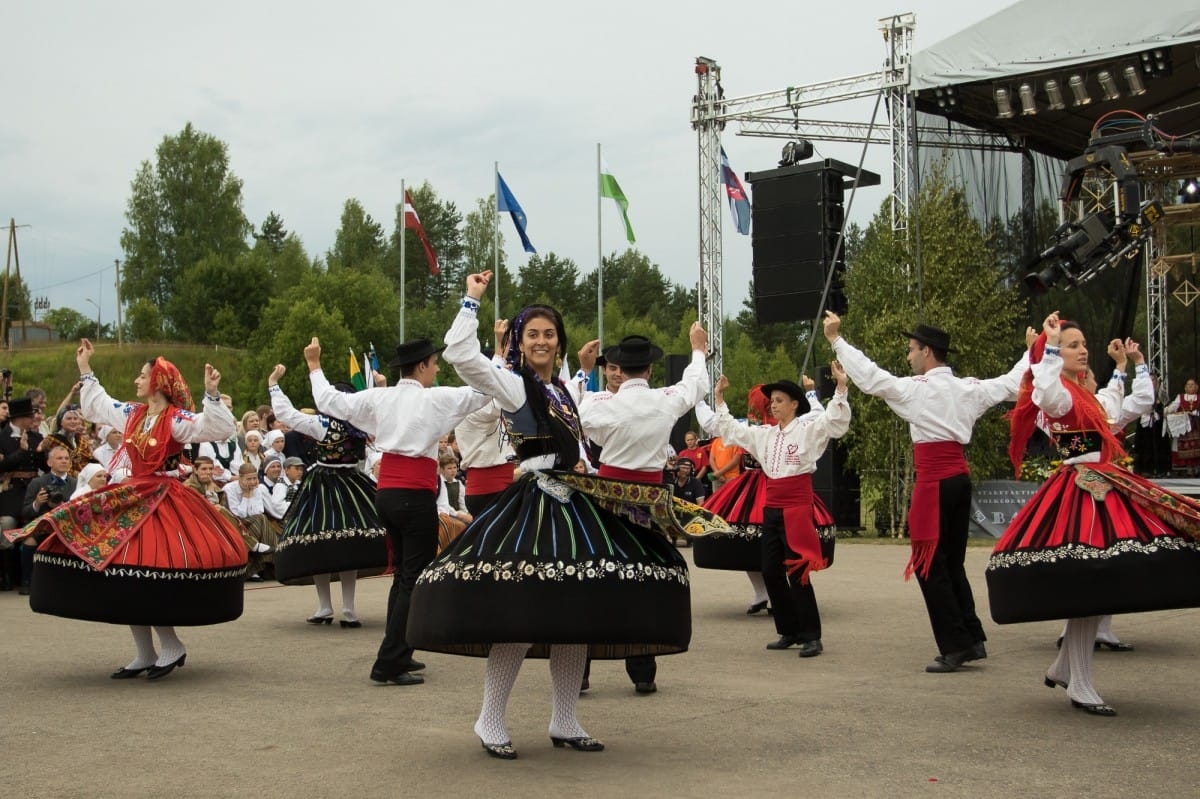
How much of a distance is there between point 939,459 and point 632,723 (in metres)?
2.75

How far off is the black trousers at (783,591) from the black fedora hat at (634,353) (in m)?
2.07

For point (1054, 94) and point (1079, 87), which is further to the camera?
point (1054, 94)

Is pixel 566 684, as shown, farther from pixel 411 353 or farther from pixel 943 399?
pixel 943 399

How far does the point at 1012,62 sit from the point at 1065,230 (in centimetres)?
252

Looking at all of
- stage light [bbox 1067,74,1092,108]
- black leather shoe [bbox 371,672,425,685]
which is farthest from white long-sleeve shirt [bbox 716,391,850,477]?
stage light [bbox 1067,74,1092,108]

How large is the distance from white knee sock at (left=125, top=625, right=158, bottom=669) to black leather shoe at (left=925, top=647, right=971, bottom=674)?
14.4ft

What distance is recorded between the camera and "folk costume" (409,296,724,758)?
4762 mm

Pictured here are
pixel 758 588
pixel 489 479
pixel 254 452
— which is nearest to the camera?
pixel 489 479

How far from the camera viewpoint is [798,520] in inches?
330

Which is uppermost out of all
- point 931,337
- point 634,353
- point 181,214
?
point 181,214

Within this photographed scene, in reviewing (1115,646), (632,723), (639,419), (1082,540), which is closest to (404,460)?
(639,419)

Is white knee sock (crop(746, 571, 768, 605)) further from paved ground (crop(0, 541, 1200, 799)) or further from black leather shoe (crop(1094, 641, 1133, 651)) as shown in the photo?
black leather shoe (crop(1094, 641, 1133, 651))

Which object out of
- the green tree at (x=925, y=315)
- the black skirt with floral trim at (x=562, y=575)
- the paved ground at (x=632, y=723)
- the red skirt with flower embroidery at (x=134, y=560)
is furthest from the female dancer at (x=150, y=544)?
the green tree at (x=925, y=315)

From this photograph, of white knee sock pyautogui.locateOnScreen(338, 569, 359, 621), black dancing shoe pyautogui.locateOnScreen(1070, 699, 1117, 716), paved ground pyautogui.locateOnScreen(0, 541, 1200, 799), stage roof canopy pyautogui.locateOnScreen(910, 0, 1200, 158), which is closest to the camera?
paved ground pyautogui.locateOnScreen(0, 541, 1200, 799)
